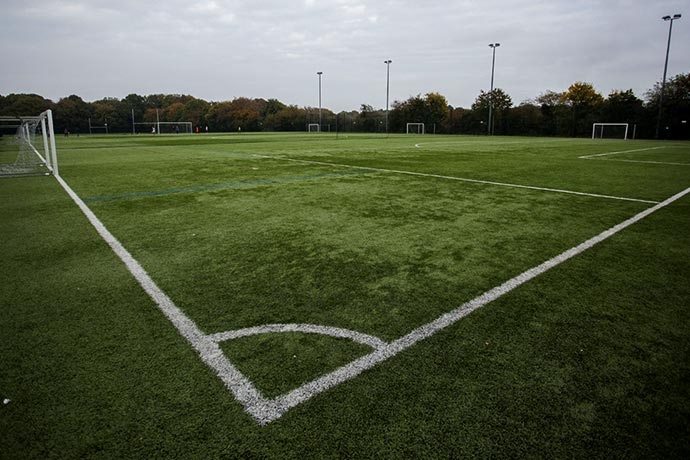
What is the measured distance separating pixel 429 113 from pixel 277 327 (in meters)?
70.9

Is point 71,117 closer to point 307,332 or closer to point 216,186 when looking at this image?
point 216,186

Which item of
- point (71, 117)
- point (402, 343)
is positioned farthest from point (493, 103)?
point (71, 117)

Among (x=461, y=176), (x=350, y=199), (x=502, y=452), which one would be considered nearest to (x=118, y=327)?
(x=502, y=452)

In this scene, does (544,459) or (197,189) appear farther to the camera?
(197,189)

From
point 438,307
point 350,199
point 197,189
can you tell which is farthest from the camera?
point 197,189

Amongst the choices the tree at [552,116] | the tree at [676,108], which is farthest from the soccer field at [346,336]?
the tree at [552,116]

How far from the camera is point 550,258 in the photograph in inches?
155

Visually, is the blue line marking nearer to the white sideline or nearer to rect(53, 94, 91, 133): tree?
the white sideline

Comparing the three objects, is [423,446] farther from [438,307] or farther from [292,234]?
[292,234]

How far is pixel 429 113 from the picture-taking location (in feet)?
227

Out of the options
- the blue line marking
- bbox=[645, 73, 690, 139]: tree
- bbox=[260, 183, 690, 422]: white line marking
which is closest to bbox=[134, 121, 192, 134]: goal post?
bbox=[645, 73, 690, 139]: tree

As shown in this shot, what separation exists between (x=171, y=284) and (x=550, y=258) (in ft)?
11.3

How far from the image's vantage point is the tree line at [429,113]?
4456 centimetres

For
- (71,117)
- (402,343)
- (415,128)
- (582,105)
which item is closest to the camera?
(402,343)
